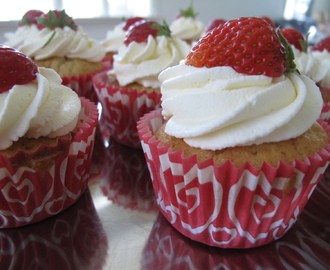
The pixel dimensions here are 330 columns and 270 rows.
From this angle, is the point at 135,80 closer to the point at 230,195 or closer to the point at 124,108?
the point at 124,108

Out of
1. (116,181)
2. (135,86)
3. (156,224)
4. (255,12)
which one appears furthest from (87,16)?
(156,224)

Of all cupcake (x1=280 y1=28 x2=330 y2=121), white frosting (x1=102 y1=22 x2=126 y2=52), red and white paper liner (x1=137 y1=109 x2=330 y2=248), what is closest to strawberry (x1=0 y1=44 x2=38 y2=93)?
red and white paper liner (x1=137 y1=109 x2=330 y2=248)

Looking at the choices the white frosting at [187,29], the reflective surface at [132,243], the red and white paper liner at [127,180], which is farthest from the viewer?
the white frosting at [187,29]

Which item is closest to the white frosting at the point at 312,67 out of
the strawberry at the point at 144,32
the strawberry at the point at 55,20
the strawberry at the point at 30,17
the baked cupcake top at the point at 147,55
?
the baked cupcake top at the point at 147,55

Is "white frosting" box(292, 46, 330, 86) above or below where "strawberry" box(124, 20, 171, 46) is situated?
below

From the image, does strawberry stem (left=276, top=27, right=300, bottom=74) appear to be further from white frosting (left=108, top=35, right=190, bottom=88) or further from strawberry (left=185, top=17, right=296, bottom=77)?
white frosting (left=108, top=35, right=190, bottom=88)

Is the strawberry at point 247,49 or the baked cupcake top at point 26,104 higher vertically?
the strawberry at point 247,49

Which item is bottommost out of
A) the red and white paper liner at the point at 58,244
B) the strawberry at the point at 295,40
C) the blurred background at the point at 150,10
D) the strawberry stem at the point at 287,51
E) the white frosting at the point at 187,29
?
the blurred background at the point at 150,10

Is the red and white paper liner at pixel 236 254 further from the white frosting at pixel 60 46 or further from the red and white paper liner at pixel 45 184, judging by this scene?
the white frosting at pixel 60 46
